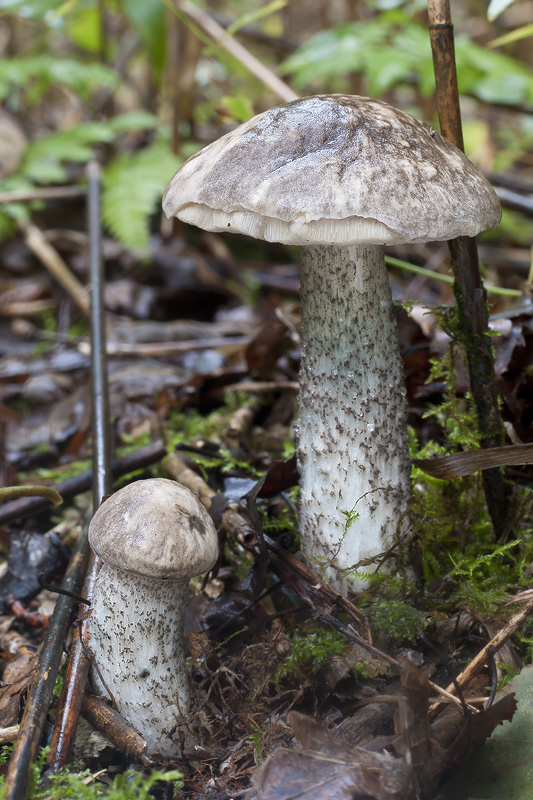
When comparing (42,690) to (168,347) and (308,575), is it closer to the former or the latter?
(308,575)

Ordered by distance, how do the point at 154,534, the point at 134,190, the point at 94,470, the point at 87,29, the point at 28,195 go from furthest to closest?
the point at 87,29 → the point at 134,190 → the point at 28,195 → the point at 94,470 → the point at 154,534

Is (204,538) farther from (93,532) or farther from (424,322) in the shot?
(424,322)

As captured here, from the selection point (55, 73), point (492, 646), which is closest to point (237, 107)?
point (492, 646)

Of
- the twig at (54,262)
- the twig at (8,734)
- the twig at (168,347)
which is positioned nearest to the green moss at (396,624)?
the twig at (8,734)

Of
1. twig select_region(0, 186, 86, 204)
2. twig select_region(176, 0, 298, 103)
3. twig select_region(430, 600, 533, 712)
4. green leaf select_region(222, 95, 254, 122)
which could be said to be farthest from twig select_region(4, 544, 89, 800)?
twig select_region(0, 186, 86, 204)

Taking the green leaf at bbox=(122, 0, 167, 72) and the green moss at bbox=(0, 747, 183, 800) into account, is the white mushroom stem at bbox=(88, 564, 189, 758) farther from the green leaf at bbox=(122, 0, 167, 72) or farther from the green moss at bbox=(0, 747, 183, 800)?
the green leaf at bbox=(122, 0, 167, 72)

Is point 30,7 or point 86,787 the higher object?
point 30,7
